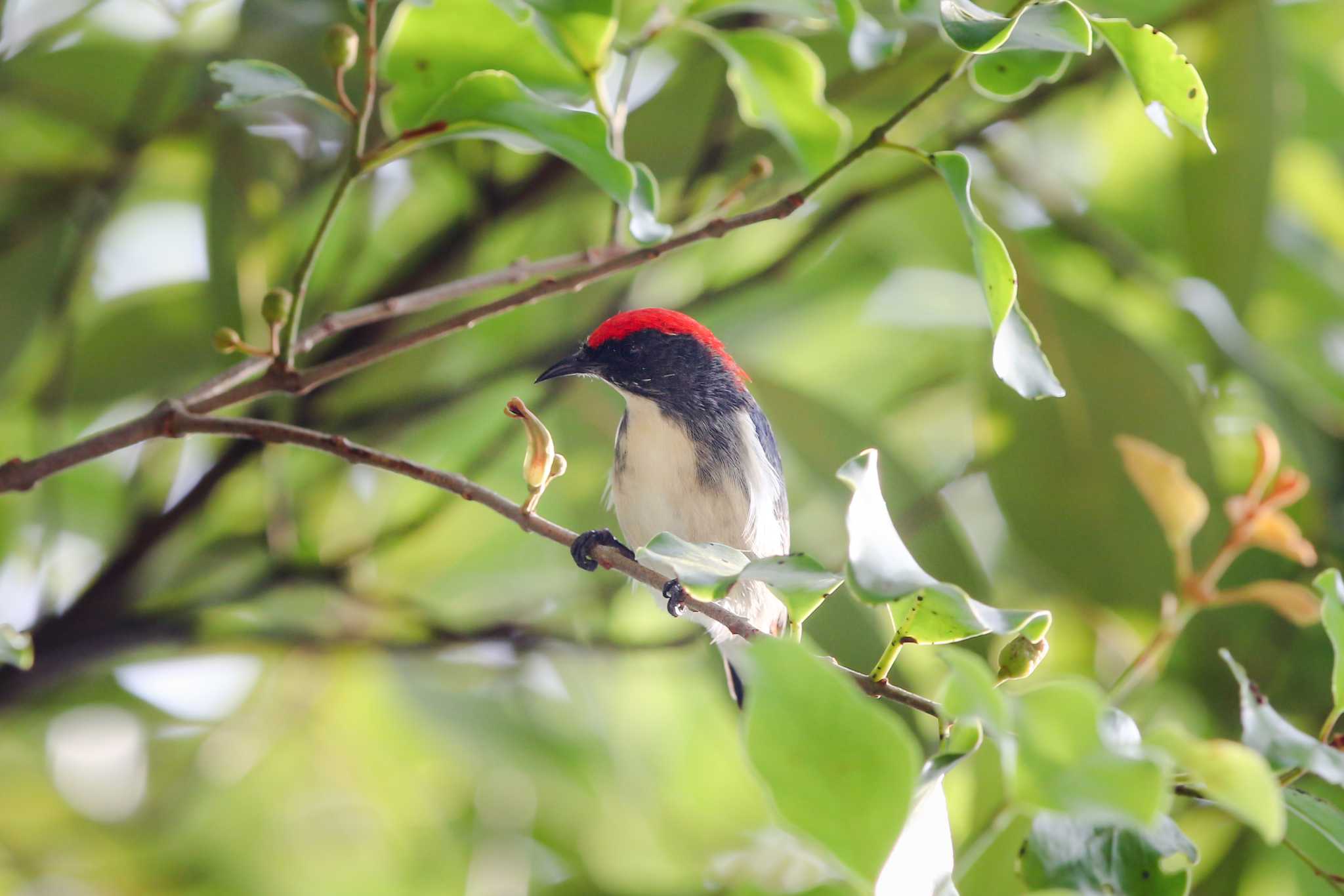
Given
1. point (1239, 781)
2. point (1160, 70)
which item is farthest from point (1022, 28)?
point (1239, 781)

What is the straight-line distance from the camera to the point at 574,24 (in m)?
1.19

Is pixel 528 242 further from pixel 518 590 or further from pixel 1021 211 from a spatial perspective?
pixel 1021 211

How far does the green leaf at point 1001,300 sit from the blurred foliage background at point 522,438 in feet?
2.67

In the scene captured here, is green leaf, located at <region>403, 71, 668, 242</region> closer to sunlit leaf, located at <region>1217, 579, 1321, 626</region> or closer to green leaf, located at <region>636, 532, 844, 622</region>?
green leaf, located at <region>636, 532, 844, 622</region>

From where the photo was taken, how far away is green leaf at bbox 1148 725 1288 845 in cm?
66

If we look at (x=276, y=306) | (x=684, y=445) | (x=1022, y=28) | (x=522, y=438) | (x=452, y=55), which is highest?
(x=1022, y=28)

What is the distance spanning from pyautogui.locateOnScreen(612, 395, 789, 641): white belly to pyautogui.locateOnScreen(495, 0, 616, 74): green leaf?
73 centimetres

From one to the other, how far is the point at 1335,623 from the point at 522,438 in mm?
1363

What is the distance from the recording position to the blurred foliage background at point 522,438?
6.46ft

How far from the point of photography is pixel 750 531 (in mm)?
1793

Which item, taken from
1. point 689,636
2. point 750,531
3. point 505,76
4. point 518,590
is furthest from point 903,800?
point 518,590

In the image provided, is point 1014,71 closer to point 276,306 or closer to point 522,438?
point 276,306

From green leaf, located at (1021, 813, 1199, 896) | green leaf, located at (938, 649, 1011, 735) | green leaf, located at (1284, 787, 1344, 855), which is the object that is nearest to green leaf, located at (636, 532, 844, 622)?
green leaf, located at (938, 649, 1011, 735)

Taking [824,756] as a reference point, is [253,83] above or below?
above
